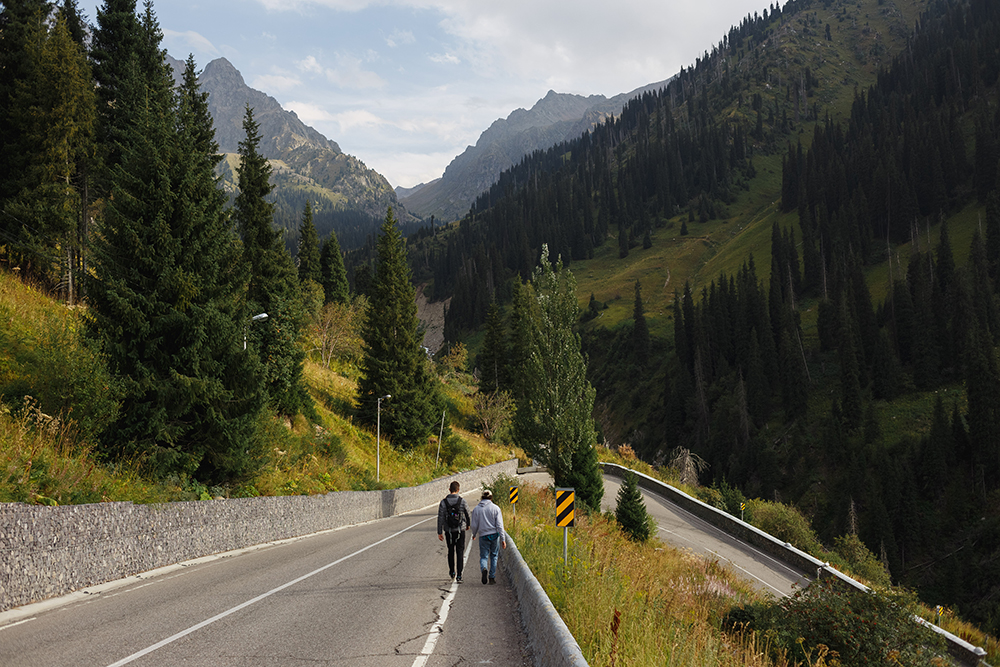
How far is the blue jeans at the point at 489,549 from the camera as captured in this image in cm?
1163

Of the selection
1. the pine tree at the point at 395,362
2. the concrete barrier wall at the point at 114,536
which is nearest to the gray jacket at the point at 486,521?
the concrete barrier wall at the point at 114,536

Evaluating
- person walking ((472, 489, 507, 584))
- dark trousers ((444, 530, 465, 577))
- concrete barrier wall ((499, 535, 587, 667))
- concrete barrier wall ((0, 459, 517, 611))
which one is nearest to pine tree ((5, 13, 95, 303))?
concrete barrier wall ((0, 459, 517, 611))

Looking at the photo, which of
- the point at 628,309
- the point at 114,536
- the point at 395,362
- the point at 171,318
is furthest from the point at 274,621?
the point at 628,309

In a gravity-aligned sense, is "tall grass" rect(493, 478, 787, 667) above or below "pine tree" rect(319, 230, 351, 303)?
below

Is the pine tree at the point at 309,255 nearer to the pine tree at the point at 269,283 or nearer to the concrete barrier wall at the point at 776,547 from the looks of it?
the pine tree at the point at 269,283

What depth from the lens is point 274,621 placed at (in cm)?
833

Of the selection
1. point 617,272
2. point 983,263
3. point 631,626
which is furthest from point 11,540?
point 617,272

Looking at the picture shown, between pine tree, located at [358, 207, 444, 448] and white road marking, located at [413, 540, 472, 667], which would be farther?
pine tree, located at [358, 207, 444, 448]

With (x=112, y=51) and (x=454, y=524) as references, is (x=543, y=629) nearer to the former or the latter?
(x=454, y=524)

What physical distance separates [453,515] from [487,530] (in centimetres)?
76

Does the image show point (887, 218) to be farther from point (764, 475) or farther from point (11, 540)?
point (11, 540)

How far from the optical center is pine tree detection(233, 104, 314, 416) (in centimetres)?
3291

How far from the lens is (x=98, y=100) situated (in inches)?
1264

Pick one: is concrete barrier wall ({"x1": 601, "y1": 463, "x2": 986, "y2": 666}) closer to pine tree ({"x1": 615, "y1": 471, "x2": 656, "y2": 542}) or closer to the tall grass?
pine tree ({"x1": 615, "y1": 471, "x2": 656, "y2": 542})
